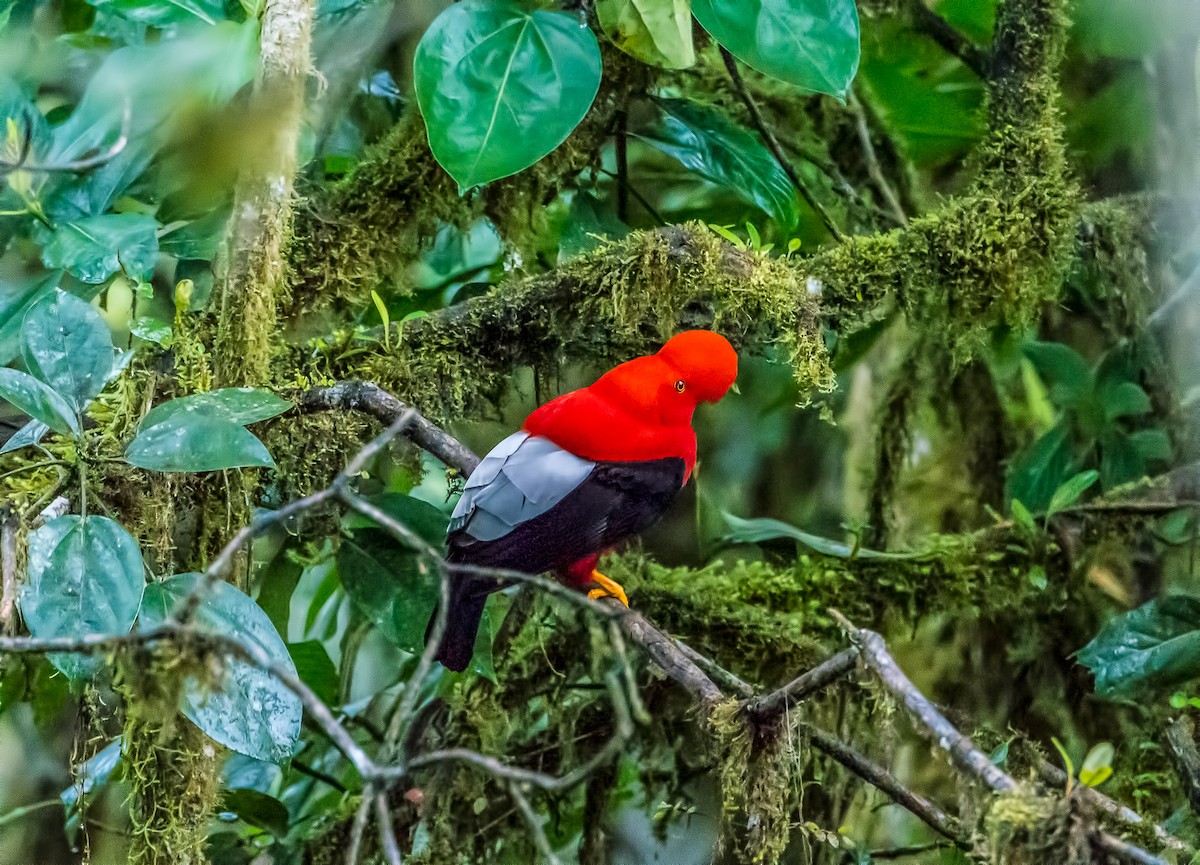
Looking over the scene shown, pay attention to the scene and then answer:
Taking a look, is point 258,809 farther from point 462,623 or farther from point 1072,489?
point 1072,489

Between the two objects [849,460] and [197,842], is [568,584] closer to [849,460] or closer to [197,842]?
[197,842]

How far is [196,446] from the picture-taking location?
56.7 inches

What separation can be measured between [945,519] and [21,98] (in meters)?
2.65

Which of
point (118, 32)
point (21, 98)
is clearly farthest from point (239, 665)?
point (118, 32)

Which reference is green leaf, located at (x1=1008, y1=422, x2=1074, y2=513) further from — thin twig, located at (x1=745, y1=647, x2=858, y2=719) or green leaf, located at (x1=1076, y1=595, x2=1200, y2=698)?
thin twig, located at (x1=745, y1=647, x2=858, y2=719)

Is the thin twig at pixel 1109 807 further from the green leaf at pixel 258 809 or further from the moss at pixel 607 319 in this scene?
the green leaf at pixel 258 809

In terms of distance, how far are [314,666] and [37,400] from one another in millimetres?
1039

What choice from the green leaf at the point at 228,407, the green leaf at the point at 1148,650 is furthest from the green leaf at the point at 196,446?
the green leaf at the point at 1148,650

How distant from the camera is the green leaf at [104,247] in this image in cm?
190

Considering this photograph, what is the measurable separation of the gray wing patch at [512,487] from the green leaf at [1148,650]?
1.05 meters

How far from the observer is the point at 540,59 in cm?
180

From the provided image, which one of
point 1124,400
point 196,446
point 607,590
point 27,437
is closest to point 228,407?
point 196,446

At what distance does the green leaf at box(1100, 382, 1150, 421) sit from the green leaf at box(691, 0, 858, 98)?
1.28m

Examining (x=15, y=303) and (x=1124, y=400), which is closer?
(x=15, y=303)
